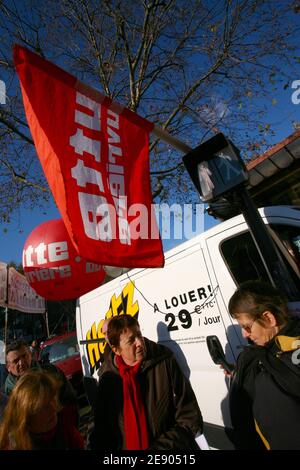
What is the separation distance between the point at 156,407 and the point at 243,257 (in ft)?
6.43

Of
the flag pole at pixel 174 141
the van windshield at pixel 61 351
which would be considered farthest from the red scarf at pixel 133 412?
the van windshield at pixel 61 351

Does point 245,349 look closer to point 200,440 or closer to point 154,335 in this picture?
point 200,440

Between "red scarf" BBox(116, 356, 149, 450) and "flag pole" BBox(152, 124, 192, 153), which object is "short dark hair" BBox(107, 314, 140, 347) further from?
"flag pole" BBox(152, 124, 192, 153)

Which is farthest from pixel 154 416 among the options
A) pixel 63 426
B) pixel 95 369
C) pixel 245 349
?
pixel 95 369

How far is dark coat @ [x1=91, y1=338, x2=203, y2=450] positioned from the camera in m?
1.95

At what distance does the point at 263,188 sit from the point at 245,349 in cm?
487

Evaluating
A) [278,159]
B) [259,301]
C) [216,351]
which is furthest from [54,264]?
[278,159]

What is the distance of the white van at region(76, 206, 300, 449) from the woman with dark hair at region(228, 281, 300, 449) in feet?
3.83

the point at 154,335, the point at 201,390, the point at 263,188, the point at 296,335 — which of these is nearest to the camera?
the point at 296,335

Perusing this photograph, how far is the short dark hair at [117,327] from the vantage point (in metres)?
2.15

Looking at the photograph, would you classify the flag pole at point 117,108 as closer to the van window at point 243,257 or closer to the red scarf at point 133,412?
the van window at point 243,257

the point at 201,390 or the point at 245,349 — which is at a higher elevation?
the point at 245,349

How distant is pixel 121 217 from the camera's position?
2.12m

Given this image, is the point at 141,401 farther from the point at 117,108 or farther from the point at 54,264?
the point at 54,264
